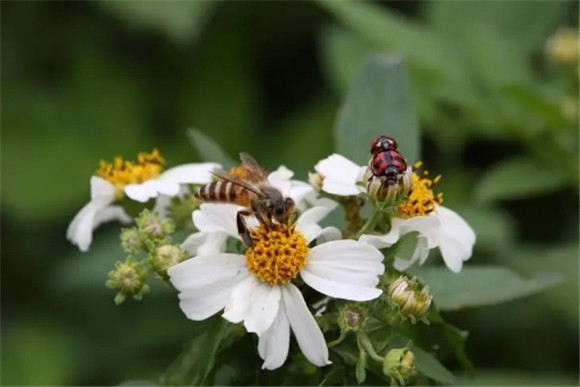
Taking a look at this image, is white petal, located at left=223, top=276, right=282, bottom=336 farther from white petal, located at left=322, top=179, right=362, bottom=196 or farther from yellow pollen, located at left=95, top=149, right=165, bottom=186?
yellow pollen, located at left=95, top=149, right=165, bottom=186

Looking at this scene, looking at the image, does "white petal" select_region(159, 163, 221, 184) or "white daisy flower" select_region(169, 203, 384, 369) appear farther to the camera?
"white petal" select_region(159, 163, 221, 184)

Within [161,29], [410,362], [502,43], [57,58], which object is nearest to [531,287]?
[410,362]

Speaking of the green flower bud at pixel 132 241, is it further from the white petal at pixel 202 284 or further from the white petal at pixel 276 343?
the white petal at pixel 276 343

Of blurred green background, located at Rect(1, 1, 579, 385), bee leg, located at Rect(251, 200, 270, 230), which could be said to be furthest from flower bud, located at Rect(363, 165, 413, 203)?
blurred green background, located at Rect(1, 1, 579, 385)

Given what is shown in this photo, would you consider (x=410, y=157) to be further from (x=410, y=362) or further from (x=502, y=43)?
(x=502, y=43)

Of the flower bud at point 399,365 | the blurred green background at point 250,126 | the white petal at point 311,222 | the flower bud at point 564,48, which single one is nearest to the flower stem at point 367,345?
the flower bud at point 399,365

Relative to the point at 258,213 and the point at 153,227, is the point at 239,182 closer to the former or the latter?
the point at 258,213

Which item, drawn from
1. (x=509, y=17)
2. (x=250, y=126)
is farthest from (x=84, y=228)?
(x=509, y=17)
